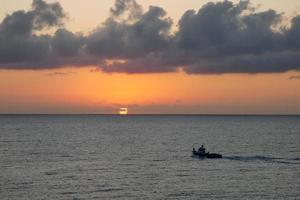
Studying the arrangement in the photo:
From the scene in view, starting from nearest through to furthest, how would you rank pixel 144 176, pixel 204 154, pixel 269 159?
pixel 144 176 → pixel 269 159 → pixel 204 154

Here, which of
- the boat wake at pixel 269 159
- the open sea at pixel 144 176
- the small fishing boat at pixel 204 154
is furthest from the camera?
the small fishing boat at pixel 204 154

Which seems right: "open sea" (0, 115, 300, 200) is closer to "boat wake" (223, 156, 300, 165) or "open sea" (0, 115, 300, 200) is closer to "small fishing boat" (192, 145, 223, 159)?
"boat wake" (223, 156, 300, 165)

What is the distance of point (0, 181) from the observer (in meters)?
84.1

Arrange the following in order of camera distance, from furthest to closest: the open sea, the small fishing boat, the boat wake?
the small fishing boat, the boat wake, the open sea

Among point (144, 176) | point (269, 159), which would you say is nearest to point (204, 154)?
point (269, 159)

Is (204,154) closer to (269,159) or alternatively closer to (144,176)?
(269,159)

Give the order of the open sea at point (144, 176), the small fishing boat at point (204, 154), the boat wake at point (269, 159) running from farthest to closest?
the small fishing boat at point (204, 154) → the boat wake at point (269, 159) → the open sea at point (144, 176)

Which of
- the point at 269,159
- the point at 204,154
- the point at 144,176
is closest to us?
the point at 144,176

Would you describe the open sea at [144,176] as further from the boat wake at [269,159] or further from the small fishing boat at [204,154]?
the small fishing boat at [204,154]

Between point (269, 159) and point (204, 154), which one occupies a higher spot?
point (204, 154)

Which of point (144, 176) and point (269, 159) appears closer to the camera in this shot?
point (144, 176)

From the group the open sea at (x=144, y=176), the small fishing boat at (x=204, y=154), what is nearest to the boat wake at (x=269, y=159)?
the open sea at (x=144, y=176)

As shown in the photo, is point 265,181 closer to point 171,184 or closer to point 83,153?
point 171,184

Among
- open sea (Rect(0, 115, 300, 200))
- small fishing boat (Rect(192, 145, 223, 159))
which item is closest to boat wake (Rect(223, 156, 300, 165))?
Answer: open sea (Rect(0, 115, 300, 200))
